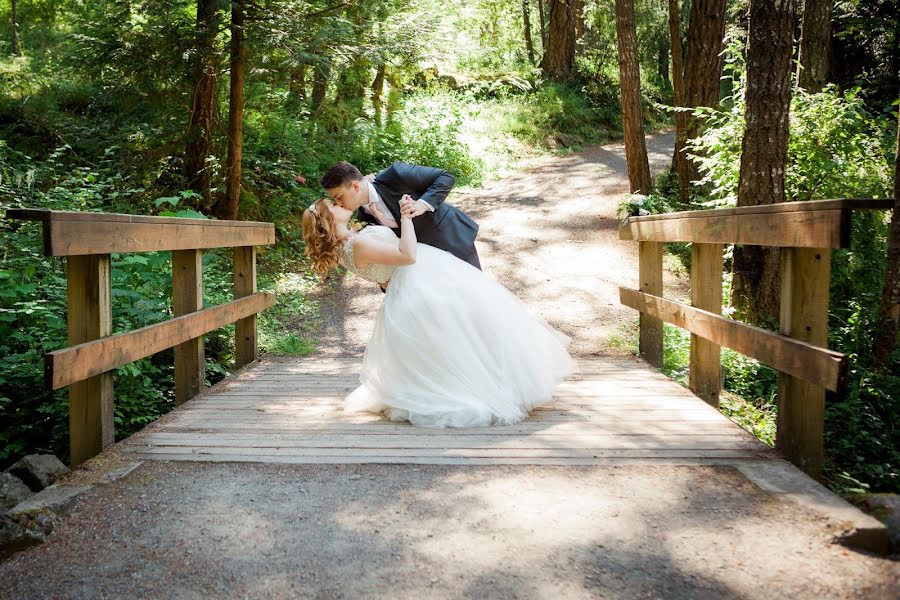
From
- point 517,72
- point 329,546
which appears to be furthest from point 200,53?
point 517,72

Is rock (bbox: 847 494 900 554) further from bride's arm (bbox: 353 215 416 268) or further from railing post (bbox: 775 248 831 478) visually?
bride's arm (bbox: 353 215 416 268)

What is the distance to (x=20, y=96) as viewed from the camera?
41.3 ft

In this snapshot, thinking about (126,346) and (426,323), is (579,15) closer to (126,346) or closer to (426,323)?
(426,323)

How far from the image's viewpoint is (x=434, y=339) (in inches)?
176

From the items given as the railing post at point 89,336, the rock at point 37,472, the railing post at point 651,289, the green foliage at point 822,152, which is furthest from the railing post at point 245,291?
the green foliage at point 822,152

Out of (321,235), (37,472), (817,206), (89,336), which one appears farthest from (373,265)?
(817,206)

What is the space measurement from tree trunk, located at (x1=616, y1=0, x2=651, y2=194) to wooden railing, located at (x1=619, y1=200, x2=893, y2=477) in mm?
8644

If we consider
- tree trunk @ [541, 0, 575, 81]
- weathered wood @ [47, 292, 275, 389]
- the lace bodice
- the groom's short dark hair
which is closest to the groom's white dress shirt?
the lace bodice

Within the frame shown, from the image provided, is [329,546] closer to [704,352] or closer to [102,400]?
[102,400]

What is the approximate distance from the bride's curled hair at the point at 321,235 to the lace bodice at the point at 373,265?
0.08 metres

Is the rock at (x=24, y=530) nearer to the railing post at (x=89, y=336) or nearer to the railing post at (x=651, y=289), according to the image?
the railing post at (x=89, y=336)

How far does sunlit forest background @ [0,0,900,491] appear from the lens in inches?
222

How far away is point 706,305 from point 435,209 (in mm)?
1889

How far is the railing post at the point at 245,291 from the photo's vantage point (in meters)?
6.04
